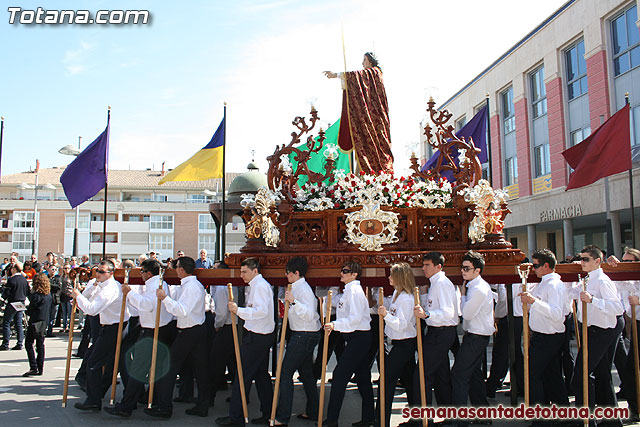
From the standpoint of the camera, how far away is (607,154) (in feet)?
33.6

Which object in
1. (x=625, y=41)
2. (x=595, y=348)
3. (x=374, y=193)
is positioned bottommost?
(x=595, y=348)

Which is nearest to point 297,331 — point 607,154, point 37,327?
point 37,327

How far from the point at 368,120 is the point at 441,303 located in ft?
12.5

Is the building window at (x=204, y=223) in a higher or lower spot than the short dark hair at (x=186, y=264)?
higher

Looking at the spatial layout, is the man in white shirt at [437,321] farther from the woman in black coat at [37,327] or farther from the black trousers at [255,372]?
the woman in black coat at [37,327]

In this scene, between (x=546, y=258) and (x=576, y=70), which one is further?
(x=576, y=70)

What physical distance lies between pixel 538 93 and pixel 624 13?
6395 mm

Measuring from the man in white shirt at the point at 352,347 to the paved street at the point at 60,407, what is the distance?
1.45ft

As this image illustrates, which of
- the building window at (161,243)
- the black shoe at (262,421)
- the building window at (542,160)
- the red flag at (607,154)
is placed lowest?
the black shoe at (262,421)

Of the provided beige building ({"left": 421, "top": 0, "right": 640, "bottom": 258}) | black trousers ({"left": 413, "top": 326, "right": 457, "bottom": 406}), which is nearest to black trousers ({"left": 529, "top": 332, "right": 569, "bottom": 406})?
black trousers ({"left": 413, "top": 326, "right": 457, "bottom": 406})

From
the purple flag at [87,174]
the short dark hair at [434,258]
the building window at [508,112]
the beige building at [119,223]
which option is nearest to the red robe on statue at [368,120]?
the short dark hair at [434,258]

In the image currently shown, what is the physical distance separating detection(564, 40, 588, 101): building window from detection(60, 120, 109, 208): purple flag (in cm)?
1894

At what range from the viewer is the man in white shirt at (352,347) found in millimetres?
6555

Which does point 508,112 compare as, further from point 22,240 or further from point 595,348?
point 22,240
